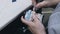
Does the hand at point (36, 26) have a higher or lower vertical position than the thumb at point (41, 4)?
lower

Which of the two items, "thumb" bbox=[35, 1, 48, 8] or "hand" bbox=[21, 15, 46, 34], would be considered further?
"thumb" bbox=[35, 1, 48, 8]

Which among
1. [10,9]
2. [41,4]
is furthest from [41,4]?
[10,9]

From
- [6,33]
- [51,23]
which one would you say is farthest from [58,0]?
[6,33]

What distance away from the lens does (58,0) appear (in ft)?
3.39

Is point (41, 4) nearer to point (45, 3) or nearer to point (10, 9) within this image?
point (45, 3)

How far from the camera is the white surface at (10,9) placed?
0.87 meters

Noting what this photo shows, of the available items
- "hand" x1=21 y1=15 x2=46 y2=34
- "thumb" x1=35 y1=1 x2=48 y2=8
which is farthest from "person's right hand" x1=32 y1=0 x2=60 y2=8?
"hand" x1=21 y1=15 x2=46 y2=34

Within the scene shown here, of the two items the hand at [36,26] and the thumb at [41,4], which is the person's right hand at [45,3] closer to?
the thumb at [41,4]

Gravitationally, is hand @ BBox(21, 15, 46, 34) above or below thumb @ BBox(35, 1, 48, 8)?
below

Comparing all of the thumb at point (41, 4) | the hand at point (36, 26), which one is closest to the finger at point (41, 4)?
the thumb at point (41, 4)

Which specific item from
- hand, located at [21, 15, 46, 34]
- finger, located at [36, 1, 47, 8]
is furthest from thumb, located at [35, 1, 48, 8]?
hand, located at [21, 15, 46, 34]

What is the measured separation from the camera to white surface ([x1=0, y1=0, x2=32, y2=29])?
87 centimetres

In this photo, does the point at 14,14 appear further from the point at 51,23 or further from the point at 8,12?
the point at 51,23

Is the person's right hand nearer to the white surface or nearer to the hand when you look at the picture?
the white surface
